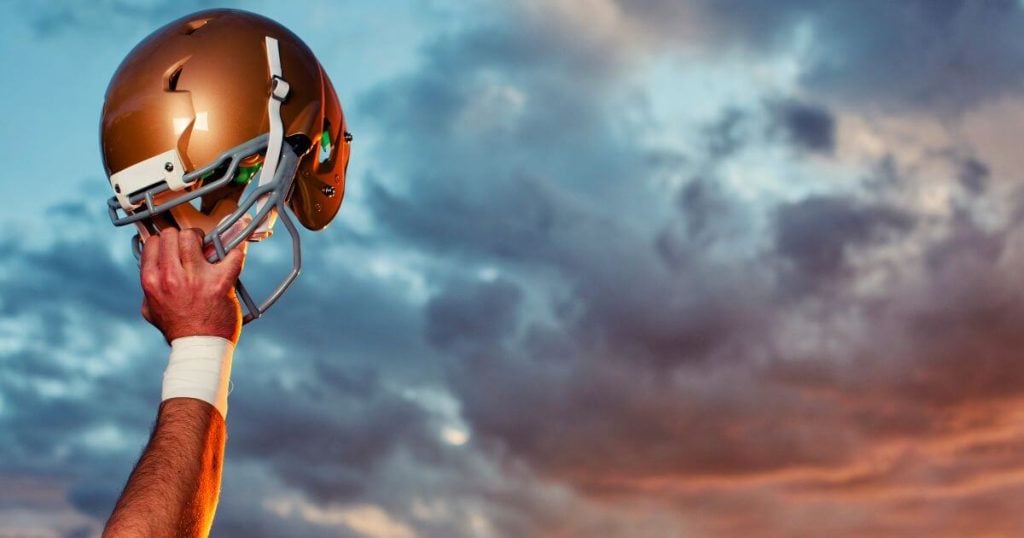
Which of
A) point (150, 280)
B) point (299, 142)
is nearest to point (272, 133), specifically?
point (299, 142)

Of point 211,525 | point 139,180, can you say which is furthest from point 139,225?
point 211,525

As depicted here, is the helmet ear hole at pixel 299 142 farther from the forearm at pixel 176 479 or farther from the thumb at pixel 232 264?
the forearm at pixel 176 479

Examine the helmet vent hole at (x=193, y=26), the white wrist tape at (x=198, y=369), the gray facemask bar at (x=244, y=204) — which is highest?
the helmet vent hole at (x=193, y=26)

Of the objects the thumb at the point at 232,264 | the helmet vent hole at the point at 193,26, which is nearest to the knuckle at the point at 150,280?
the thumb at the point at 232,264

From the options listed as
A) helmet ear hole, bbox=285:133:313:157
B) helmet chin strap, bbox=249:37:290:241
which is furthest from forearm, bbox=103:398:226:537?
helmet ear hole, bbox=285:133:313:157

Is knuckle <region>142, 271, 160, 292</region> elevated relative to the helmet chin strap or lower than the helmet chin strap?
lower

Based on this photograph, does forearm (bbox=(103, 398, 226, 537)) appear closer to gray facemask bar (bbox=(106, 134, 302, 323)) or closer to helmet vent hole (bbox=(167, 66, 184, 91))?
gray facemask bar (bbox=(106, 134, 302, 323))

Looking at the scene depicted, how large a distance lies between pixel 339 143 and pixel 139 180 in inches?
42.5

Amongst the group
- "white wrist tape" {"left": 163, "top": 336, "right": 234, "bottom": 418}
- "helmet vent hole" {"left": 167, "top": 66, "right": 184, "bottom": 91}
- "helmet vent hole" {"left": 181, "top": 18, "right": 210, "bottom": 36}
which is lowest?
"white wrist tape" {"left": 163, "top": 336, "right": 234, "bottom": 418}

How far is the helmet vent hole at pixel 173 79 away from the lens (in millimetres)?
4734

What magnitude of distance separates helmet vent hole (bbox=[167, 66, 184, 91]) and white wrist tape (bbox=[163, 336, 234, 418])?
1.15 metres

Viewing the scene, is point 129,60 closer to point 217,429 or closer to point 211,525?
point 217,429

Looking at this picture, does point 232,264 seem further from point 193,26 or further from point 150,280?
point 193,26

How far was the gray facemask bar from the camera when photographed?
4.46 m
